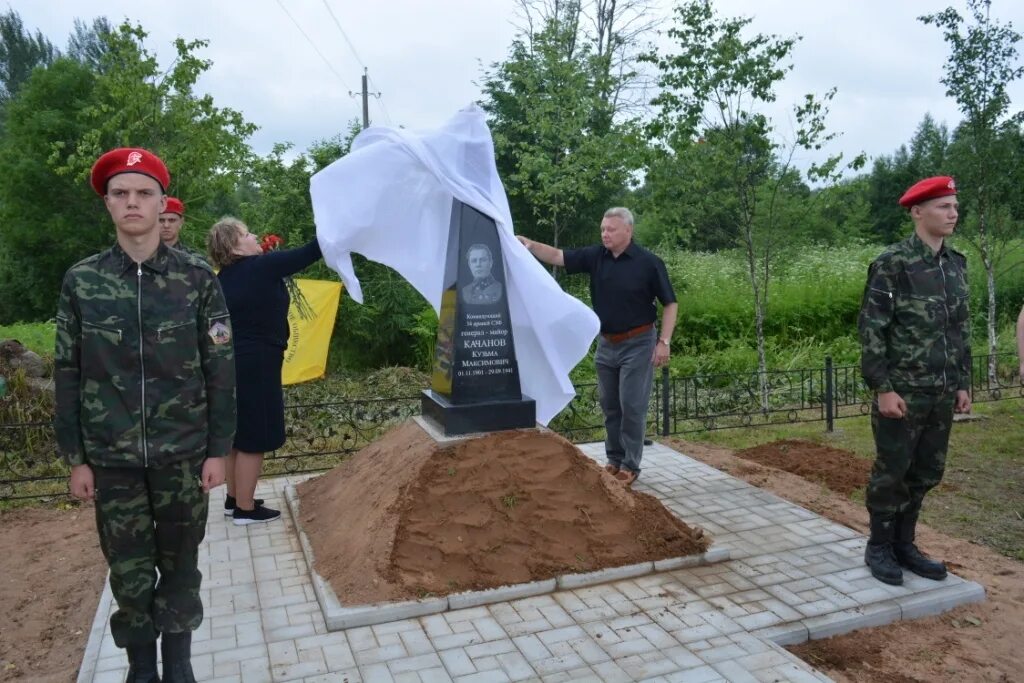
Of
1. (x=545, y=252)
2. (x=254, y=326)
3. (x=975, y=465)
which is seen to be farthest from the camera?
(x=975, y=465)

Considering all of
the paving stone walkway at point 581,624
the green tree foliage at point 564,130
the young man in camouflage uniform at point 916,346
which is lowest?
the paving stone walkway at point 581,624

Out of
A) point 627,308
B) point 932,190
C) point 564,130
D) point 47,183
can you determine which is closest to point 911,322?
point 932,190

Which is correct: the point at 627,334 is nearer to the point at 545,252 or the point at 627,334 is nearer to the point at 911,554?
the point at 545,252

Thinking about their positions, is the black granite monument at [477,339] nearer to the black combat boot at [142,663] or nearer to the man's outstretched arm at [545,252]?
the man's outstretched arm at [545,252]

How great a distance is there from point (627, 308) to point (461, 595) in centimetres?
249

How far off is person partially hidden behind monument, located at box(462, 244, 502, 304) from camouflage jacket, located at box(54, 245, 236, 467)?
2.11 m

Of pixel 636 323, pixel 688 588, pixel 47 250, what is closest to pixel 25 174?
pixel 47 250

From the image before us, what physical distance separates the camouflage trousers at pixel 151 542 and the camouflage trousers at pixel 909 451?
3287 mm

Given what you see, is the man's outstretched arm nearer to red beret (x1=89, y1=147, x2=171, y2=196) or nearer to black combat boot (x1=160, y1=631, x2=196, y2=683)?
red beret (x1=89, y1=147, x2=171, y2=196)

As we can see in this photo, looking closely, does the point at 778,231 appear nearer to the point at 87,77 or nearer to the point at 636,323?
the point at 636,323

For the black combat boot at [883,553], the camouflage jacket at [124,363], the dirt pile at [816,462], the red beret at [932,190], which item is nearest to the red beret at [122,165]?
the camouflage jacket at [124,363]

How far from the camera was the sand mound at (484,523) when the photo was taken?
4137 millimetres

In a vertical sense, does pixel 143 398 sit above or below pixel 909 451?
above

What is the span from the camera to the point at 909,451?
409cm
